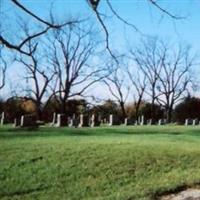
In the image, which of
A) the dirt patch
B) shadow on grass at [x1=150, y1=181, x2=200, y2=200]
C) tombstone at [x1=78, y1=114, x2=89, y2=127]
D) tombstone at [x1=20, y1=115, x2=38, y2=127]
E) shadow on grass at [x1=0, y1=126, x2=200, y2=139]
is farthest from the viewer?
tombstone at [x1=78, y1=114, x2=89, y2=127]

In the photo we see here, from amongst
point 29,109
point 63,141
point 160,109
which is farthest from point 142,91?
point 63,141

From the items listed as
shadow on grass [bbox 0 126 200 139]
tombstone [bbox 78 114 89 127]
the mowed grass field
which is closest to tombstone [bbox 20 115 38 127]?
shadow on grass [bbox 0 126 200 139]

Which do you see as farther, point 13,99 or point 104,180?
point 13,99

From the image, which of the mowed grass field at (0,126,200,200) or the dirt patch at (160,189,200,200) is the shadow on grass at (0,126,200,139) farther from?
the dirt patch at (160,189,200,200)

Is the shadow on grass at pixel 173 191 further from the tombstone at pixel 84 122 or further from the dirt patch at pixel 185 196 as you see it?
the tombstone at pixel 84 122

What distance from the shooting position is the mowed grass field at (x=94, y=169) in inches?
471

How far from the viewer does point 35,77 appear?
2127 inches

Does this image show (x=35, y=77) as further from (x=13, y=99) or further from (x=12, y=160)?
(x=12, y=160)

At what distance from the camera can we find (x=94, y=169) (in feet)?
45.8

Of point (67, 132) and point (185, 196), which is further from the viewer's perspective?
point (67, 132)

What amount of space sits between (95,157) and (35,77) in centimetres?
3951

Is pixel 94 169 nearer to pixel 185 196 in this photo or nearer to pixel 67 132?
pixel 185 196

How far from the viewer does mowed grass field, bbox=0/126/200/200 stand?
1197cm

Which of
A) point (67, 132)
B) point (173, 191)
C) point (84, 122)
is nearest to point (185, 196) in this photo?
point (173, 191)
